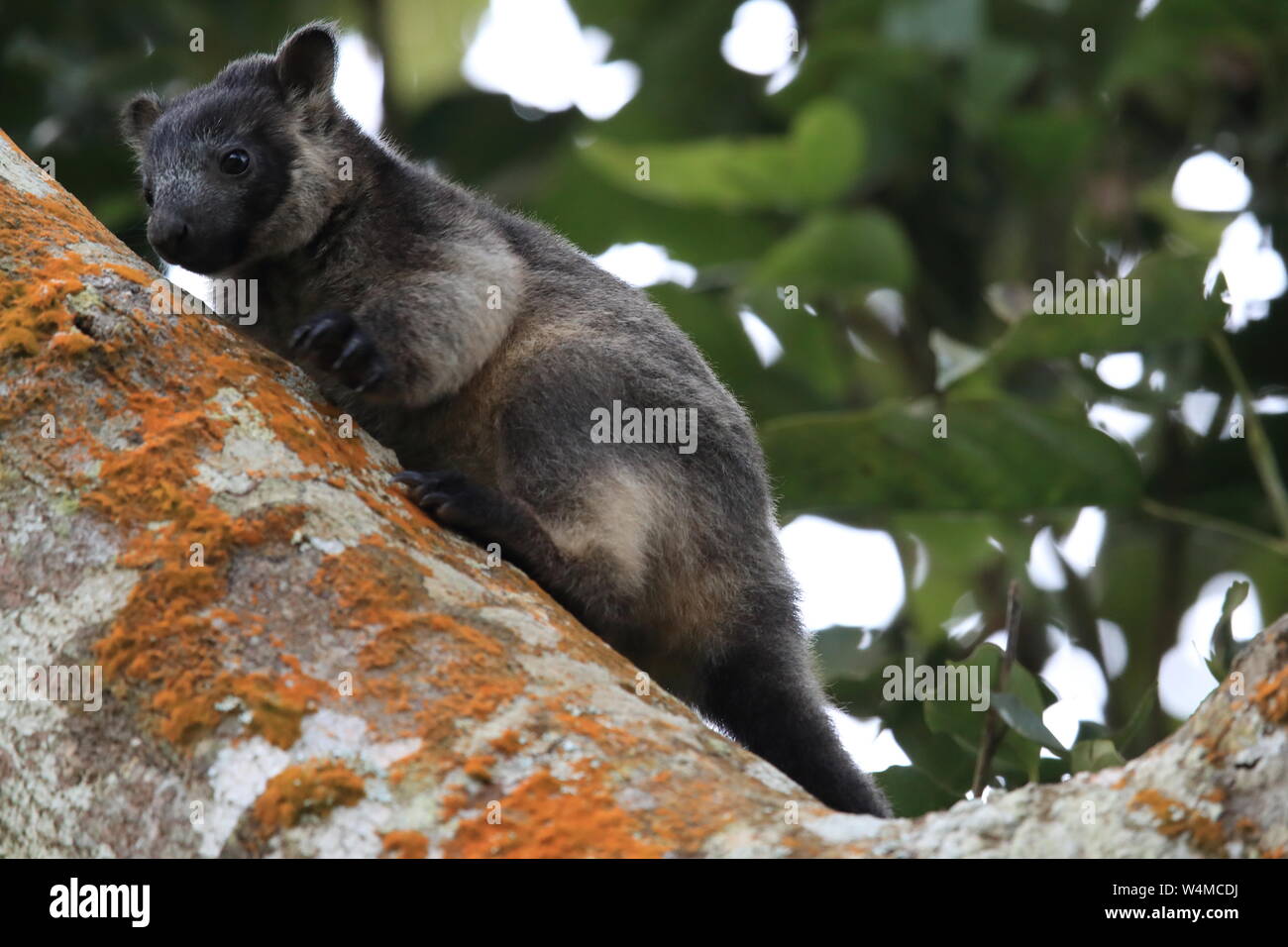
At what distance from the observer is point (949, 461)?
604 cm

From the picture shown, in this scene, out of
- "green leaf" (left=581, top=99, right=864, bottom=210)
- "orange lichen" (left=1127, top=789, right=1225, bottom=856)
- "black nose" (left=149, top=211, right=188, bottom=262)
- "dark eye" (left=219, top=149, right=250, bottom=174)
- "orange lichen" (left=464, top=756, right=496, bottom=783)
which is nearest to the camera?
"orange lichen" (left=1127, top=789, right=1225, bottom=856)

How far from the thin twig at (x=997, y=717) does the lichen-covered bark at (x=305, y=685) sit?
53.2 inches

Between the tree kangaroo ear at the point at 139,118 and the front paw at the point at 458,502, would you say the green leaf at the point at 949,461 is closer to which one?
the front paw at the point at 458,502

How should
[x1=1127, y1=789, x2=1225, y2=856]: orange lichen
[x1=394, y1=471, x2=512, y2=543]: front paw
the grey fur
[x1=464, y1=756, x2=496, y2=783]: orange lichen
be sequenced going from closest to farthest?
1. [x1=1127, y1=789, x2=1225, y2=856]: orange lichen
2. [x1=464, y1=756, x2=496, y2=783]: orange lichen
3. [x1=394, y1=471, x2=512, y2=543]: front paw
4. the grey fur

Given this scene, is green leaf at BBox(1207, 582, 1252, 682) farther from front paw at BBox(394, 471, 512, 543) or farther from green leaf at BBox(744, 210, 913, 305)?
green leaf at BBox(744, 210, 913, 305)

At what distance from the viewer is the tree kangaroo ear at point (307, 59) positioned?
18.8 ft

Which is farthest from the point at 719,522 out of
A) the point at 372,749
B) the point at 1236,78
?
the point at 1236,78

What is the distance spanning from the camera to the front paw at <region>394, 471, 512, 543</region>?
4.00m

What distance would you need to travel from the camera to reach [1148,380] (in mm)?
6648

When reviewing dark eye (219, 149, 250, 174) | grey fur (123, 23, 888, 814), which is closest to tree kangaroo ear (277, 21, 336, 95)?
grey fur (123, 23, 888, 814)

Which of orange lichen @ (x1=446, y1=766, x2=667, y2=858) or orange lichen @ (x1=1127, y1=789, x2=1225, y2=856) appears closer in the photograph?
orange lichen @ (x1=1127, y1=789, x2=1225, y2=856)

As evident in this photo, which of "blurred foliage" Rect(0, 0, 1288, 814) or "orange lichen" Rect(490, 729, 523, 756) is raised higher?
"blurred foliage" Rect(0, 0, 1288, 814)

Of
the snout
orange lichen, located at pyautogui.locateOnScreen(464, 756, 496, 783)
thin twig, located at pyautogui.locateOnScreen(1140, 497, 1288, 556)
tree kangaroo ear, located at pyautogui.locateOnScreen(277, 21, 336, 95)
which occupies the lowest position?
orange lichen, located at pyautogui.locateOnScreen(464, 756, 496, 783)

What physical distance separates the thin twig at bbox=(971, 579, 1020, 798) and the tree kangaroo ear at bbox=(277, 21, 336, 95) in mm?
3377
